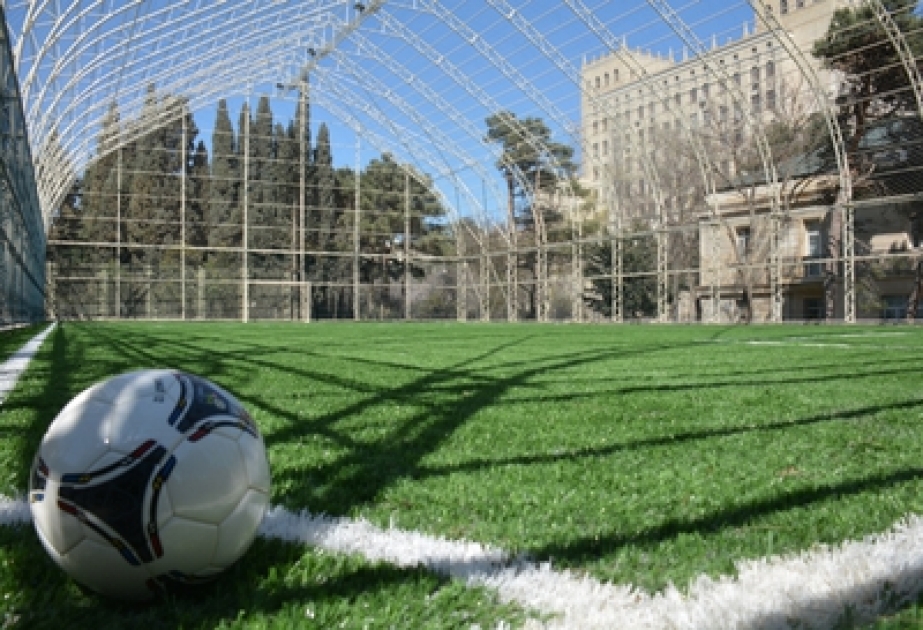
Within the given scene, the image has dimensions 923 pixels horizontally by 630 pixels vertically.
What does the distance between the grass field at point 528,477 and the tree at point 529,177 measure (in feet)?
77.2

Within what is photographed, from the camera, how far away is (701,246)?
30062mm

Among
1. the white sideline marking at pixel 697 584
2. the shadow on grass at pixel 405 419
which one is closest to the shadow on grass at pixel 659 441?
the shadow on grass at pixel 405 419

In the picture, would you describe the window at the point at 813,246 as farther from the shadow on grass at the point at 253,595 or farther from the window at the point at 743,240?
the shadow on grass at the point at 253,595

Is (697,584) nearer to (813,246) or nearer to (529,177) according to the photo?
(813,246)

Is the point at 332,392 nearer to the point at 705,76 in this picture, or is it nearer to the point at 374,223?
the point at 705,76

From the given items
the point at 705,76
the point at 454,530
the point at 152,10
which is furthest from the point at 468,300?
the point at 454,530

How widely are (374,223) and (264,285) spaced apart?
6477mm

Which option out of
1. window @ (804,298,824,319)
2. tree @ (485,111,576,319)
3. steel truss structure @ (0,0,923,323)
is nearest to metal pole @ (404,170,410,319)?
steel truss structure @ (0,0,923,323)

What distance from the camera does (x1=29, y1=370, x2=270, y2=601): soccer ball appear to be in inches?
63.3

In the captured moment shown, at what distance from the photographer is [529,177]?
32.8m

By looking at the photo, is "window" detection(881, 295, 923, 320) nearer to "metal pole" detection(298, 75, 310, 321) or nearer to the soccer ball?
"metal pole" detection(298, 75, 310, 321)

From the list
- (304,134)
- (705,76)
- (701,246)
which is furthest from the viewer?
(304,134)

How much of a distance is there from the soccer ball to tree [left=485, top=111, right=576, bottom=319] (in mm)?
26755

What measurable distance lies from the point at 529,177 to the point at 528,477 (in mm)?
30819
